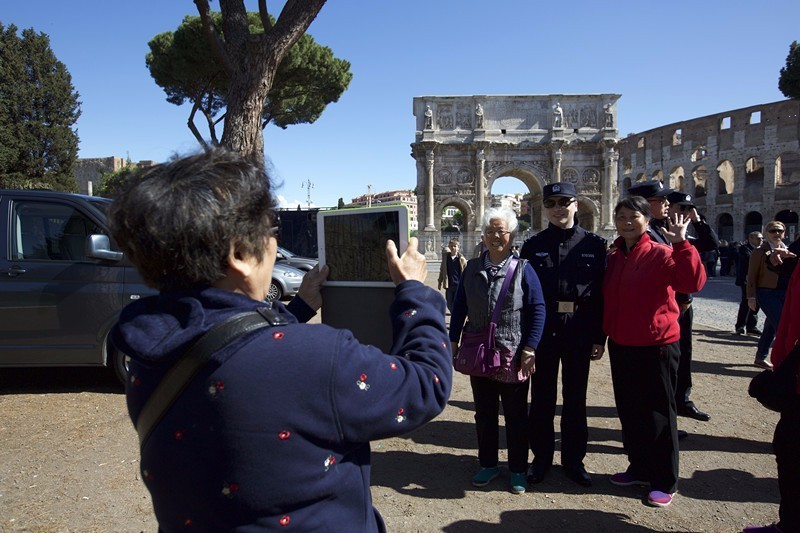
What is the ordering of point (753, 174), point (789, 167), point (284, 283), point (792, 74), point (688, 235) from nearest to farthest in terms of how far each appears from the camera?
point (688, 235), point (284, 283), point (792, 74), point (789, 167), point (753, 174)

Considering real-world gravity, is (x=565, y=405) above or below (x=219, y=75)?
below

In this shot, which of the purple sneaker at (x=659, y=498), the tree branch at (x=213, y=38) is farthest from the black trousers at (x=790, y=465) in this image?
the tree branch at (x=213, y=38)

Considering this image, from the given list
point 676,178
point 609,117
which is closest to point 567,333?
point 609,117

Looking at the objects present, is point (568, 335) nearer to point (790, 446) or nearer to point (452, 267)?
point (790, 446)

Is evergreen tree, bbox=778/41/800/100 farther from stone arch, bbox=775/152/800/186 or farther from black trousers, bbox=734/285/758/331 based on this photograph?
black trousers, bbox=734/285/758/331

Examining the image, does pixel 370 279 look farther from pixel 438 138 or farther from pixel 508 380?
pixel 438 138

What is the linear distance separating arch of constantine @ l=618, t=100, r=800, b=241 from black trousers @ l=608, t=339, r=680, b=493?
34.5 metres

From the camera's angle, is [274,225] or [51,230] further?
[51,230]

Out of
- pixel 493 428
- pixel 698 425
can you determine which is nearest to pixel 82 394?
pixel 493 428

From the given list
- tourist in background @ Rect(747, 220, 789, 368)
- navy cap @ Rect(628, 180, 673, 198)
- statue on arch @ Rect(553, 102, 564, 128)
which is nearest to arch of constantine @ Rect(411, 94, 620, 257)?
statue on arch @ Rect(553, 102, 564, 128)

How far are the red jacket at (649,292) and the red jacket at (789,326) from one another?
0.47 m

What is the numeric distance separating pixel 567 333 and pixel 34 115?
30139 mm

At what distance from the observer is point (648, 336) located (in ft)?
10.9

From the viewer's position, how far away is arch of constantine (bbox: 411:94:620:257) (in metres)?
36.0
